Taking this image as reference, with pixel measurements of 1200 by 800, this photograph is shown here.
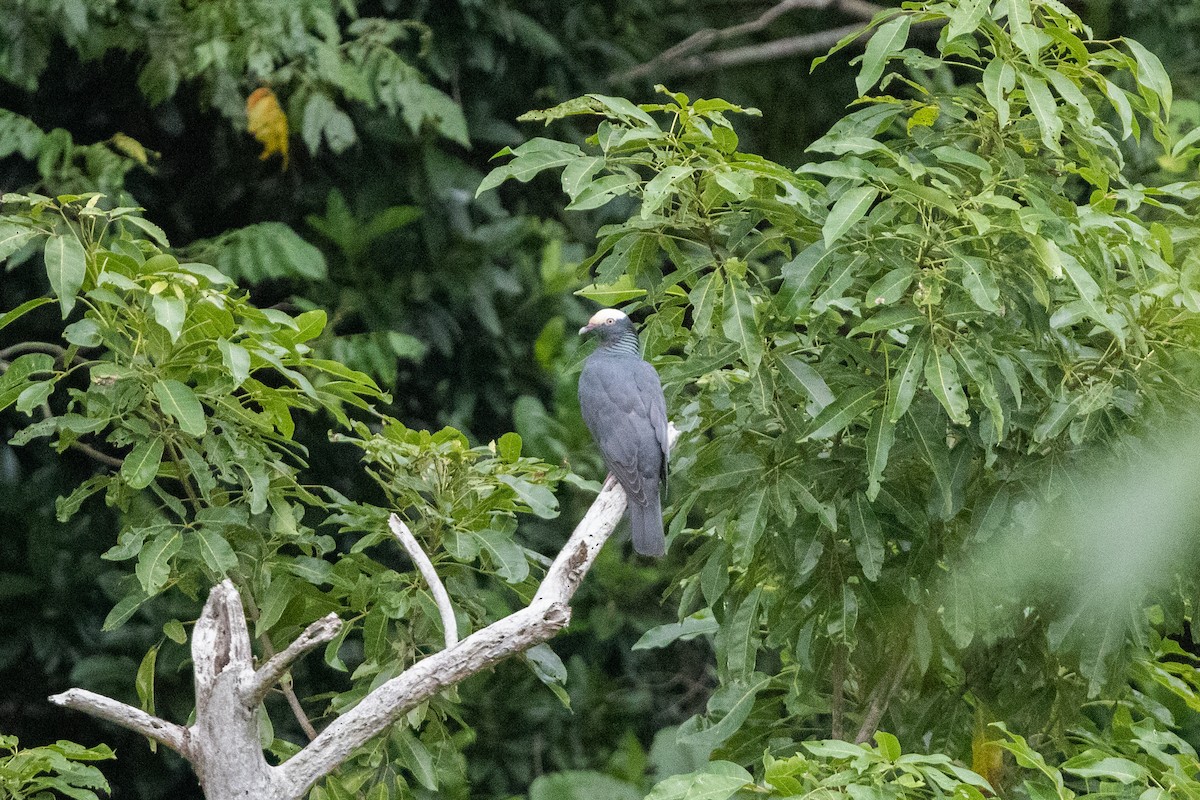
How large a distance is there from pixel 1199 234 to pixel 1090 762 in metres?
1.14

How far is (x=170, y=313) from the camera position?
266cm

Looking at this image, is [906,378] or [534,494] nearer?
[906,378]

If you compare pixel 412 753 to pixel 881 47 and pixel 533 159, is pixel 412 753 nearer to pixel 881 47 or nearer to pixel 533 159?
pixel 533 159

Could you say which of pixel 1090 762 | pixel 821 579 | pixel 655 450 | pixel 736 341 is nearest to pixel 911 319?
pixel 736 341

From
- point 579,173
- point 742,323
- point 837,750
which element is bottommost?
point 837,750

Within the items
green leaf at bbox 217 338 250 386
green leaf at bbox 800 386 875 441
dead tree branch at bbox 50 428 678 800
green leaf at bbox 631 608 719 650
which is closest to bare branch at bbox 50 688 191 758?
dead tree branch at bbox 50 428 678 800

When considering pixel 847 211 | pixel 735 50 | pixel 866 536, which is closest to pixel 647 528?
pixel 866 536

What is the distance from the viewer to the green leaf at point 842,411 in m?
2.60

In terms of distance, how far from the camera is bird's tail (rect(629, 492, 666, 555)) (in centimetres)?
375

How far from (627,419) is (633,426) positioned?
0.13 feet

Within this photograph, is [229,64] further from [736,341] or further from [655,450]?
[736,341]

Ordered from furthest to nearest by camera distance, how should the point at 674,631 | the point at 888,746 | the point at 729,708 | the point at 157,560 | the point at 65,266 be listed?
the point at 674,631
the point at 729,708
the point at 157,560
the point at 65,266
the point at 888,746

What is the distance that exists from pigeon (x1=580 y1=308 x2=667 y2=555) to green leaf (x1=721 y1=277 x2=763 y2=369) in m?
0.92

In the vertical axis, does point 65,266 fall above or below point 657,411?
above
